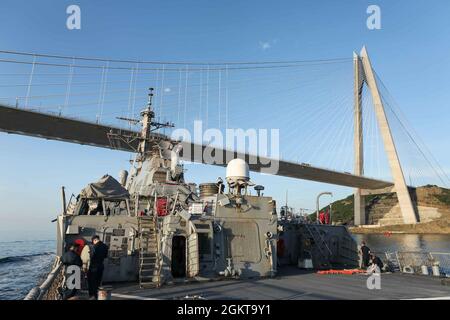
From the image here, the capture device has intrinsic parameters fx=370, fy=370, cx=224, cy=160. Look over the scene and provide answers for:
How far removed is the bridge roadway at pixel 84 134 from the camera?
150 feet

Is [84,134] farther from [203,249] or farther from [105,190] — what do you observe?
[203,249]

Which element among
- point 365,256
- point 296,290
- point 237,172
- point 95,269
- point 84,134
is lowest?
point 296,290

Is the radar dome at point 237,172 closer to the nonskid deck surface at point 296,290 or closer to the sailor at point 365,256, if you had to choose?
the nonskid deck surface at point 296,290

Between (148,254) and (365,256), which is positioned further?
(365,256)

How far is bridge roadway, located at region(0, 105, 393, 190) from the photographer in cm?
4566

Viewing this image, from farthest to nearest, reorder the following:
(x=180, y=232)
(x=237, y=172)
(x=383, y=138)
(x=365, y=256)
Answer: (x=383, y=138), (x=365, y=256), (x=237, y=172), (x=180, y=232)

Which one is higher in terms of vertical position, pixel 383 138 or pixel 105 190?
pixel 383 138

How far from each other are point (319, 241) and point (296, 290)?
590cm

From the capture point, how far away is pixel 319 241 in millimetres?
14422

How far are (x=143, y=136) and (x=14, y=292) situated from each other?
8.96 m

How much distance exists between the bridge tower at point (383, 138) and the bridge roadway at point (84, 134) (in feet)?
11.1

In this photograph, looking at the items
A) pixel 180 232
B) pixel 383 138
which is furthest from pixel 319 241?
pixel 383 138

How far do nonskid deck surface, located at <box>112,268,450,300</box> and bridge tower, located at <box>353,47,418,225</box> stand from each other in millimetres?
52227

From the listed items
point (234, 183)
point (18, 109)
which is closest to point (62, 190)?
point (234, 183)
